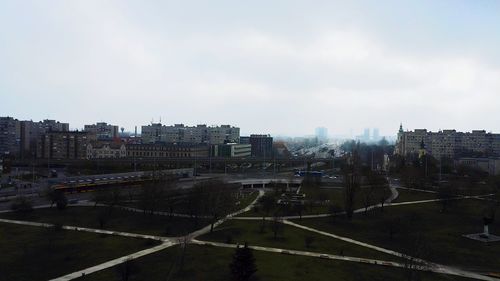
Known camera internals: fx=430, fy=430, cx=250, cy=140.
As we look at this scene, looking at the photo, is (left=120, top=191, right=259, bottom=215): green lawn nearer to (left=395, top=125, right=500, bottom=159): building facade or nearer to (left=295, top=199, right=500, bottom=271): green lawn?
(left=295, top=199, right=500, bottom=271): green lawn

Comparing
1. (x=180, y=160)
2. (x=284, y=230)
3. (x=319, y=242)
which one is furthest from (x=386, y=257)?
(x=180, y=160)

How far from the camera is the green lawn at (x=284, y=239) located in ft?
125

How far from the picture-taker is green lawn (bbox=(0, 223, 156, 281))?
1256 inches

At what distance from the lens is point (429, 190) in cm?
7762

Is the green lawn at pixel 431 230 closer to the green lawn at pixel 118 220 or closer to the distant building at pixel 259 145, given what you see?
the green lawn at pixel 118 220

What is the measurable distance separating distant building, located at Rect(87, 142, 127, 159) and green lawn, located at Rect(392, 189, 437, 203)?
281 ft

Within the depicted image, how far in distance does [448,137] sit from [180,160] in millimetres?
111657

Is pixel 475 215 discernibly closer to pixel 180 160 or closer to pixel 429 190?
pixel 429 190

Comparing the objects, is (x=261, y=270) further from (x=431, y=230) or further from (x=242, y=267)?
(x=431, y=230)

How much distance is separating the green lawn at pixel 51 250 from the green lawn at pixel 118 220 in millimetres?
3690

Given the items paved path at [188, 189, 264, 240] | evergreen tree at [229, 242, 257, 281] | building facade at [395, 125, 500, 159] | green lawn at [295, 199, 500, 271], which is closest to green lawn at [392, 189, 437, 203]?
green lawn at [295, 199, 500, 271]

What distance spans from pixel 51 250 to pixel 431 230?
38566mm

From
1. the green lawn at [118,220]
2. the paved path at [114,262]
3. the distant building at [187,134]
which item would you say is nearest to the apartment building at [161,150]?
the distant building at [187,134]

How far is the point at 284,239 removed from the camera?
4166 centimetres
